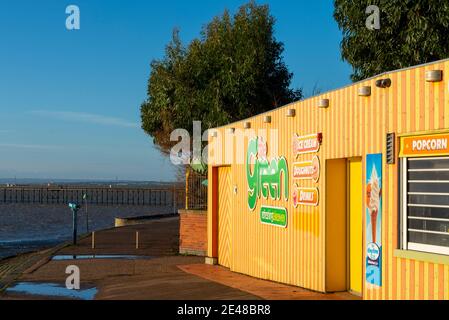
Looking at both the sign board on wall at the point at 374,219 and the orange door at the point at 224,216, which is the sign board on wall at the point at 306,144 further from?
the orange door at the point at 224,216

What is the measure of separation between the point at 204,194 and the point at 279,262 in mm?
9585

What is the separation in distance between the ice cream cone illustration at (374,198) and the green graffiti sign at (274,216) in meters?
3.77

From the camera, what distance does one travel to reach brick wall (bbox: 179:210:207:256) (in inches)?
863

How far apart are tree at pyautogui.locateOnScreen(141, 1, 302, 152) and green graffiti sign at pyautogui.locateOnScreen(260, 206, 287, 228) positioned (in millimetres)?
15407

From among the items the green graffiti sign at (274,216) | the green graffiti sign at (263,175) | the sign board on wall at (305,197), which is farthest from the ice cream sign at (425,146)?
the green graffiti sign at (274,216)

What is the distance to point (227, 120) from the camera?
30812 millimetres

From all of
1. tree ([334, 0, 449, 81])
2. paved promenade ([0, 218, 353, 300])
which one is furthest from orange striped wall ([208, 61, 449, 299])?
tree ([334, 0, 449, 81])

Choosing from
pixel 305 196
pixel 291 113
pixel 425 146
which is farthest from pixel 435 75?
pixel 291 113

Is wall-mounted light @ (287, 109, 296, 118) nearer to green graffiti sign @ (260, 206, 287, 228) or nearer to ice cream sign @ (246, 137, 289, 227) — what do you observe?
ice cream sign @ (246, 137, 289, 227)

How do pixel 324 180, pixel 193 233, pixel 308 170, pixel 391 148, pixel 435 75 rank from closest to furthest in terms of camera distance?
1. pixel 435 75
2. pixel 391 148
3. pixel 324 180
4. pixel 308 170
5. pixel 193 233

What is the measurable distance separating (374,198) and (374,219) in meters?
0.33

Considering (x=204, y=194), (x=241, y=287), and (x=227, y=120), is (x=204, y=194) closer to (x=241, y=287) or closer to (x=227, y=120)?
(x=227, y=120)

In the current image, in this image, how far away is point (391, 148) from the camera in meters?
9.88

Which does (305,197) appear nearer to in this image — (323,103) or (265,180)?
(323,103)
